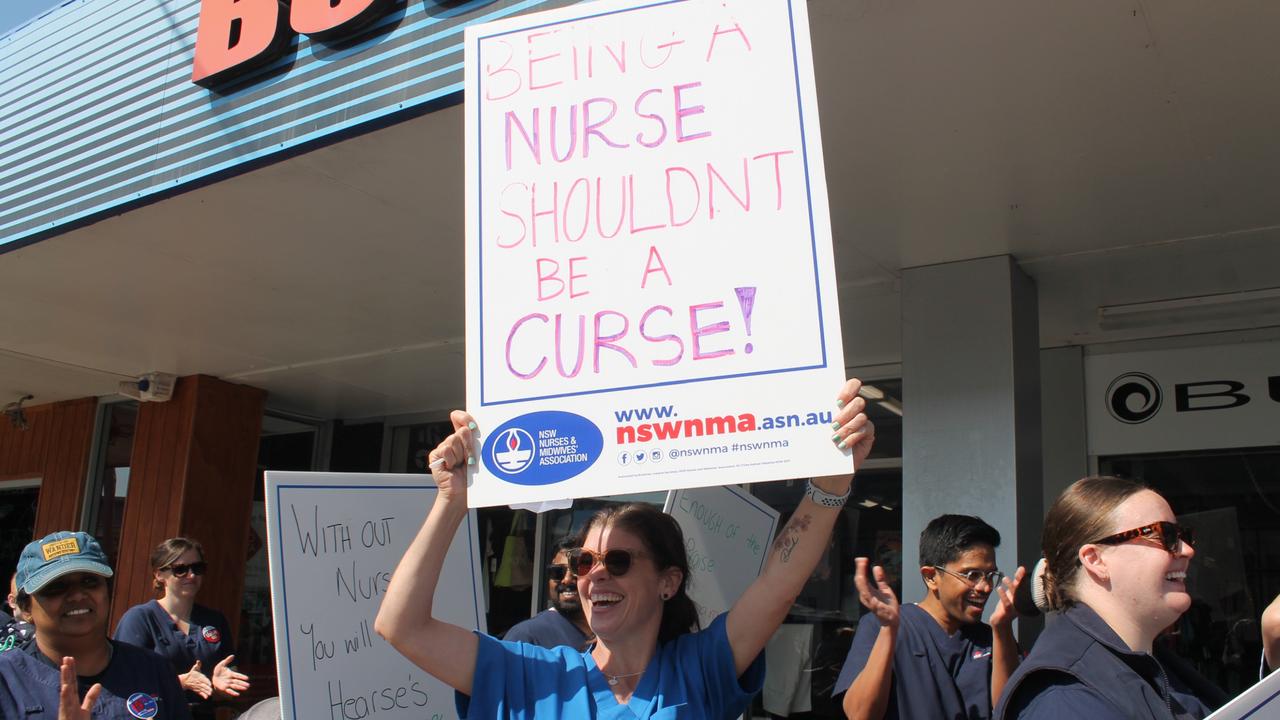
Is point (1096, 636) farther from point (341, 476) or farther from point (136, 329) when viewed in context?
point (136, 329)

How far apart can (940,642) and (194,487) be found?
21.8 feet

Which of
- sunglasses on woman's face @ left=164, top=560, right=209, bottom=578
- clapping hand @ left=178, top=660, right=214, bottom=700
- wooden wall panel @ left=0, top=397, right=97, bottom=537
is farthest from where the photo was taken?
wooden wall panel @ left=0, top=397, right=97, bottom=537

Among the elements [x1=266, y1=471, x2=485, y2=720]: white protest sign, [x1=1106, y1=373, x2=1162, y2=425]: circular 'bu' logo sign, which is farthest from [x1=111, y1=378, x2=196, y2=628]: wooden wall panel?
[x1=1106, y1=373, x2=1162, y2=425]: circular 'bu' logo sign

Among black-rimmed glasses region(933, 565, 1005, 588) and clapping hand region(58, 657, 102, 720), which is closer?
clapping hand region(58, 657, 102, 720)

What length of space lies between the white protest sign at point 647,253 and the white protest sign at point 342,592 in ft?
2.44

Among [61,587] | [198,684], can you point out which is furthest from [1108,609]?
[198,684]

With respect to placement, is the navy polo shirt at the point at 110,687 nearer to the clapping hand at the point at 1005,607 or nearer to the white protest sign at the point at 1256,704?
the clapping hand at the point at 1005,607

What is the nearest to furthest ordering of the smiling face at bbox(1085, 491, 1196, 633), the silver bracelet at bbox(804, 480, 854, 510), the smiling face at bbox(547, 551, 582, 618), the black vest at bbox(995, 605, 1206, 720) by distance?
the black vest at bbox(995, 605, 1206, 720)
the smiling face at bbox(1085, 491, 1196, 633)
the silver bracelet at bbox(804, 480, 854, 510)
the smiling face at bbox(547, 551, 582, 618)

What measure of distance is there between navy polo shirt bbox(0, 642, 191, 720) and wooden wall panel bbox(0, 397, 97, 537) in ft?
23.6

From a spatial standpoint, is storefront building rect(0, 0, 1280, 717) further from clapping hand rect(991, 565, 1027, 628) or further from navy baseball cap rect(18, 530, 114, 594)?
navy baseball cap rect(18, 530, 114, 594)

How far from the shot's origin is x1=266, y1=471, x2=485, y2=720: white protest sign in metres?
2.31

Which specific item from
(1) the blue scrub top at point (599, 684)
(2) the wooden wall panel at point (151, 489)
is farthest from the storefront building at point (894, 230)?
(1) the blue scrub top at point (599, 684)

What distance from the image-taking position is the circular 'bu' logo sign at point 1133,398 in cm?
572

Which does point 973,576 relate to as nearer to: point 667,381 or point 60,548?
point 667,381
